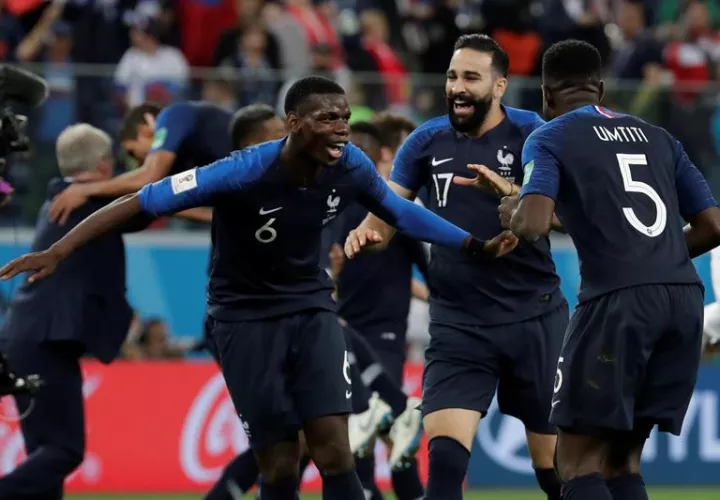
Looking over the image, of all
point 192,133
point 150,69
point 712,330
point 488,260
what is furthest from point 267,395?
point 150,69

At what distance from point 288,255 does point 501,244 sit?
104cm

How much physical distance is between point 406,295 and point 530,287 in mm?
2499

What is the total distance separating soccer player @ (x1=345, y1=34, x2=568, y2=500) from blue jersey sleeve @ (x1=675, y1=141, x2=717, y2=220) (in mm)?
1319

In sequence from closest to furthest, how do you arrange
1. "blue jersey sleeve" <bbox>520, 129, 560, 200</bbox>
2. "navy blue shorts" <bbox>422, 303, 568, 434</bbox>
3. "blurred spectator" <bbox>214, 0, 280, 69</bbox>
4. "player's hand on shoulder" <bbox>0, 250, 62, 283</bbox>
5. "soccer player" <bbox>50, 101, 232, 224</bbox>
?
1. "blue jersey sleeve" <bbox>520, 129, 560, 200</bbox>
2. "player's hand on shoulder" <bbox>0, 250, 62, 283</bbox>
3. "navy blue shorts" <bbox>422, 303, 568, 434</bbox>
4. "soccer player" <bbox>50, 101, 232, 224</bbox>
5. "blurred spectator" <bbox>214, 0, 280, 69</bbox>

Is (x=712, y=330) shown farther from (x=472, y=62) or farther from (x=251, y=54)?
(x=251, y=54)

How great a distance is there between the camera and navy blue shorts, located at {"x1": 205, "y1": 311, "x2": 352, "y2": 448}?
7.53m

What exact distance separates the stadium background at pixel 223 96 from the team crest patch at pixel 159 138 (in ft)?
9.73

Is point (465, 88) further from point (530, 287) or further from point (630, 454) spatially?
point (630, 454)

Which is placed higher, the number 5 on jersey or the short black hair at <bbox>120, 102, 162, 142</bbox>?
the short black hair at <bbox>120, 102, 162, 142</bbox>

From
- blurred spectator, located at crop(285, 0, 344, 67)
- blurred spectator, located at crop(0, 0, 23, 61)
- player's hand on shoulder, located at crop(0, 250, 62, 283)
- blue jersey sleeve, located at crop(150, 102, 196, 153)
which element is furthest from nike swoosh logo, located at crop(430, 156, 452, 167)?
blurred spectator, located at crop(285, 0, 344, 67)

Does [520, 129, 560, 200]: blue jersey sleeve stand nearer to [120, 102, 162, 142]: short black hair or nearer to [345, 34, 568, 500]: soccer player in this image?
[345, 34, 568, 500]: soccer player

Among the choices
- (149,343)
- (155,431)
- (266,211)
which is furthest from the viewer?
(149,343)

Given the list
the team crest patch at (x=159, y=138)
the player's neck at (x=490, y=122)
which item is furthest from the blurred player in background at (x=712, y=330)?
the team crest patch at (x=159, y=138)

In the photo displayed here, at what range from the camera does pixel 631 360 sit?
21.9 ft
